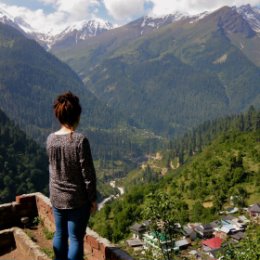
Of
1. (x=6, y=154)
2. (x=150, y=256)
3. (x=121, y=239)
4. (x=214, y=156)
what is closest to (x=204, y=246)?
(x=121, y=239)

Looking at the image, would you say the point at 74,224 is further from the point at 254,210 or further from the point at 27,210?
the point at 254,210

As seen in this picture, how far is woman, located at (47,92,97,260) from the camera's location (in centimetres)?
835

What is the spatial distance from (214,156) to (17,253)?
280 ft

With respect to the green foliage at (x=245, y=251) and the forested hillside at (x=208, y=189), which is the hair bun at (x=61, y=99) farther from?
the forested hillside at (x=208, y=189)

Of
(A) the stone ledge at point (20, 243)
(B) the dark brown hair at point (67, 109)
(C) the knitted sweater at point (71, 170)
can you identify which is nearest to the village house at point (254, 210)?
(A) the stone ledge at point (20, 243)

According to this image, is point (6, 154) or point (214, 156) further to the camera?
point (6, 154)

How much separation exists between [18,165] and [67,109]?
5535 inches

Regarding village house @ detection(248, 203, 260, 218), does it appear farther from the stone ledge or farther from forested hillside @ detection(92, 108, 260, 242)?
the stone ledge

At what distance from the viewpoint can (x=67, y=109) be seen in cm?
835

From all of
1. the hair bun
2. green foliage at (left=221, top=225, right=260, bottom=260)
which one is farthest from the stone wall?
the hair bun

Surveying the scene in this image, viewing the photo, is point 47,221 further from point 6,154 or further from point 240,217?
point 6,154

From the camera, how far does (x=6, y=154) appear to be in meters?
147

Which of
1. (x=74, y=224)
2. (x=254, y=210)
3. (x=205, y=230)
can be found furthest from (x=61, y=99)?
(x=254, y=210)

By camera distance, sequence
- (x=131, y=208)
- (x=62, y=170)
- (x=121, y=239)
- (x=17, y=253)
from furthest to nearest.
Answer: (x=131, y=208) < (x=121, y=239) < (x=17, y=253) < (x=62, y=170)
